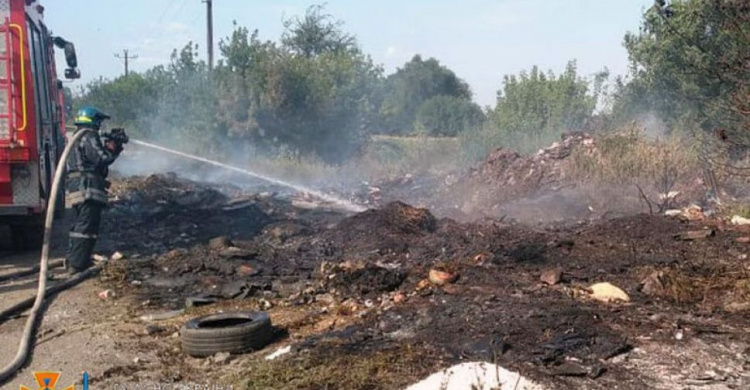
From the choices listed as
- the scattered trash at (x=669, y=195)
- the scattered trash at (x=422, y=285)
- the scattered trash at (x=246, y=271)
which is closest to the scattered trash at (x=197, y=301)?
the scattered trash at (x=246, y=271)

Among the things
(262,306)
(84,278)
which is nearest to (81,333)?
(262,306)

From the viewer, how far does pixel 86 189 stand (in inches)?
351

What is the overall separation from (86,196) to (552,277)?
565 centimetres

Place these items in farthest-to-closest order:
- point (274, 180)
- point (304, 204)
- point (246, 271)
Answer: point (274, 180) → point (304, 204) → point (246, 271)

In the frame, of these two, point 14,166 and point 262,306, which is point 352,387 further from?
point 14,166

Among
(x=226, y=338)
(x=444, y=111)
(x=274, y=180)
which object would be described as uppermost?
(x=444, y=111)

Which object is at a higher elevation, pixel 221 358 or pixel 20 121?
pixel 20 121

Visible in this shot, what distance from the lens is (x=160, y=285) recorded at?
27.0 ft

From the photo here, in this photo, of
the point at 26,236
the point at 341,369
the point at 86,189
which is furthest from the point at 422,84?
the point at 341,369

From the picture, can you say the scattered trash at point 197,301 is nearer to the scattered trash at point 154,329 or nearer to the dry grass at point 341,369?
the scattered trash at point 154,329

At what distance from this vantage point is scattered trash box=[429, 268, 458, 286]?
713cm

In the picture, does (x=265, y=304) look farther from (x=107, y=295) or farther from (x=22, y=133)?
(x=22, y=133)

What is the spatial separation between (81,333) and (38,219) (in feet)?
14.0

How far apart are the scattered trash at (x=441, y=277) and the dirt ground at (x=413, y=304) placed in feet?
0.26
